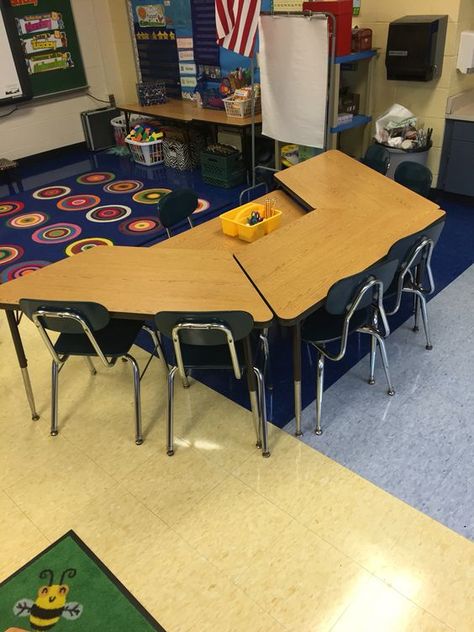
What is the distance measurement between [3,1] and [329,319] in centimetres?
569

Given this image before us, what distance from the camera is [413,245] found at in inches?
102

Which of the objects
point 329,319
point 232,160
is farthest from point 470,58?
point 329,319

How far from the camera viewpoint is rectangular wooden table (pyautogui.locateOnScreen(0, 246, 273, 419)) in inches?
86.9

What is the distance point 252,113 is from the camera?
4969mm

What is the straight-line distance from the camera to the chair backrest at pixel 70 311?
7.05 feet

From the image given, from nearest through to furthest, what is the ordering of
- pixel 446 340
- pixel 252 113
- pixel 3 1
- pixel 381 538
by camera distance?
pixel 381 538 < pixel 446 340 < pixel 252 113 < pixel 3 1

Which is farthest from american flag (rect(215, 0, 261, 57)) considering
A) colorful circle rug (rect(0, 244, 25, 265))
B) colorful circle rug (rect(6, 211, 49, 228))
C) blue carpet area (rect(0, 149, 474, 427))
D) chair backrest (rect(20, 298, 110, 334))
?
chair backrest (rect(20, 298, 110, 334))

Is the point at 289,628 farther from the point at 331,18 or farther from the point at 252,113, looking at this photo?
the point at 252,113

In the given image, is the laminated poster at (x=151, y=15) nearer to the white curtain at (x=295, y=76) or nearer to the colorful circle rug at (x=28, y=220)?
Result: the white curtain at (x=295, y=76)

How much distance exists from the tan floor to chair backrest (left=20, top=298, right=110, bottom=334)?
683 millimetres

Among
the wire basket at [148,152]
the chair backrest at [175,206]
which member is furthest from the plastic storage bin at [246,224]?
the wire basket at [148,152]

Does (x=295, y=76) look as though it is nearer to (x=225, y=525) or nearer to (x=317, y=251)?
(x=317, y=251)

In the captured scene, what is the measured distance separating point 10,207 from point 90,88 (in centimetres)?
250

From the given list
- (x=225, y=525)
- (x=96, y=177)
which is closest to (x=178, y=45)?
(x=96, y=177)
